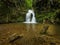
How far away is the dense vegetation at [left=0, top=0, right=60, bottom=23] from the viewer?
1457 inches

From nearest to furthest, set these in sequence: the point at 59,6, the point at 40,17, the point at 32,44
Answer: the point at 32,44 → the point at 59,6 → the point at 40,17

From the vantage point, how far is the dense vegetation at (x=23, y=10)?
3700 centimetres

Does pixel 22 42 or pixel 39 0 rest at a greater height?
pixel 39 0

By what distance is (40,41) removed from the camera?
1301 cm

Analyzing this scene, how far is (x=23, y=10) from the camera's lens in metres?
41.8

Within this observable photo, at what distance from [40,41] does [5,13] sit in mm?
26329

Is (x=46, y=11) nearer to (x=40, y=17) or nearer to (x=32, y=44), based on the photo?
(x=40, y=17)

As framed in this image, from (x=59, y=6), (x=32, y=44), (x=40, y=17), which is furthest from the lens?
(x=40, y=17)

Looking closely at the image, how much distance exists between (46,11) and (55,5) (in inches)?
119

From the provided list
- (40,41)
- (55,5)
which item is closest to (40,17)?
(55,5)

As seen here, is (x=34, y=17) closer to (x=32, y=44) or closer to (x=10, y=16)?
(x=10, y=16)

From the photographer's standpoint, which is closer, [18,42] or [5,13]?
[18,42]

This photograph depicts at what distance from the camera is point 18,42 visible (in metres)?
13.0

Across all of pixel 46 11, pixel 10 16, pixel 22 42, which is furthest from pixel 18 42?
pixel 46 11
